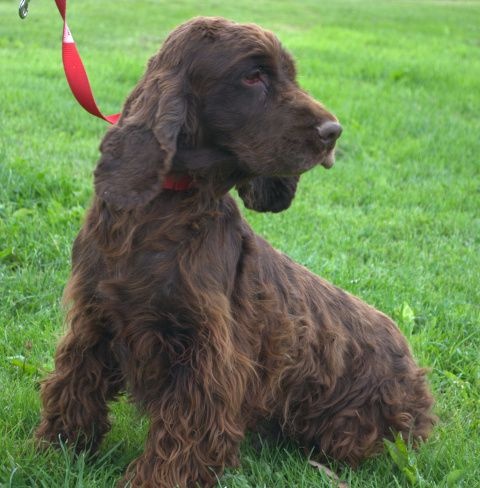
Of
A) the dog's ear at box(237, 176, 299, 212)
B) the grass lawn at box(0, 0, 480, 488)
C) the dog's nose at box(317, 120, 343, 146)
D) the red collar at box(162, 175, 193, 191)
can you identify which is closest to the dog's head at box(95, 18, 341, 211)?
the dog's nose at box(317, 120, 343, 146)

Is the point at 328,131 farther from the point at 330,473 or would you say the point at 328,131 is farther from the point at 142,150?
the point at 330,473

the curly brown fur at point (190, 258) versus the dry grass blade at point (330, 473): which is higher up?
the curly brown fur at point (190, 258)

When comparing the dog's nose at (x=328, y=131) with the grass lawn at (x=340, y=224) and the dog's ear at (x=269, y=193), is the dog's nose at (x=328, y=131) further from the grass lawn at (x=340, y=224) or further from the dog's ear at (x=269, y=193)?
the grass lawn at (x=340, y=224)

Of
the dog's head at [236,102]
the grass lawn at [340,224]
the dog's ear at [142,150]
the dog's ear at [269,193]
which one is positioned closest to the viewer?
the dog's ear at [142,150]

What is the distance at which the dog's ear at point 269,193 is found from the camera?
3.32 m

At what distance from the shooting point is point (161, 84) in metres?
2.82

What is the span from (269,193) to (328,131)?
54 centimetres

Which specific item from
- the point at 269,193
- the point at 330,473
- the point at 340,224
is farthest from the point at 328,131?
the point at 340,224

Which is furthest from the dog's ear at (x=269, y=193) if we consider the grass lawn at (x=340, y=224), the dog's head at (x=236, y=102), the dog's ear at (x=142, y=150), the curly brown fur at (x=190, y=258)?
the grass lawn at (x=340, y=224)

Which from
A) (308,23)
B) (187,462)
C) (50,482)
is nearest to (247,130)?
(187,462)

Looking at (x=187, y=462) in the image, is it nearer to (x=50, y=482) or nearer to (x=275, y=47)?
(x=50, y=482)

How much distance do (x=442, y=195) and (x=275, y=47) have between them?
15.8 feet

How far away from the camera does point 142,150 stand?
271 centimetres

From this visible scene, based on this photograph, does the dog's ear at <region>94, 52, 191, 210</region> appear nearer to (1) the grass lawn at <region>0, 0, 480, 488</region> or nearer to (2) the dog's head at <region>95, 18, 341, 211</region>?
(2) the dog's head at <region>95, 18, 341, 211</region>
